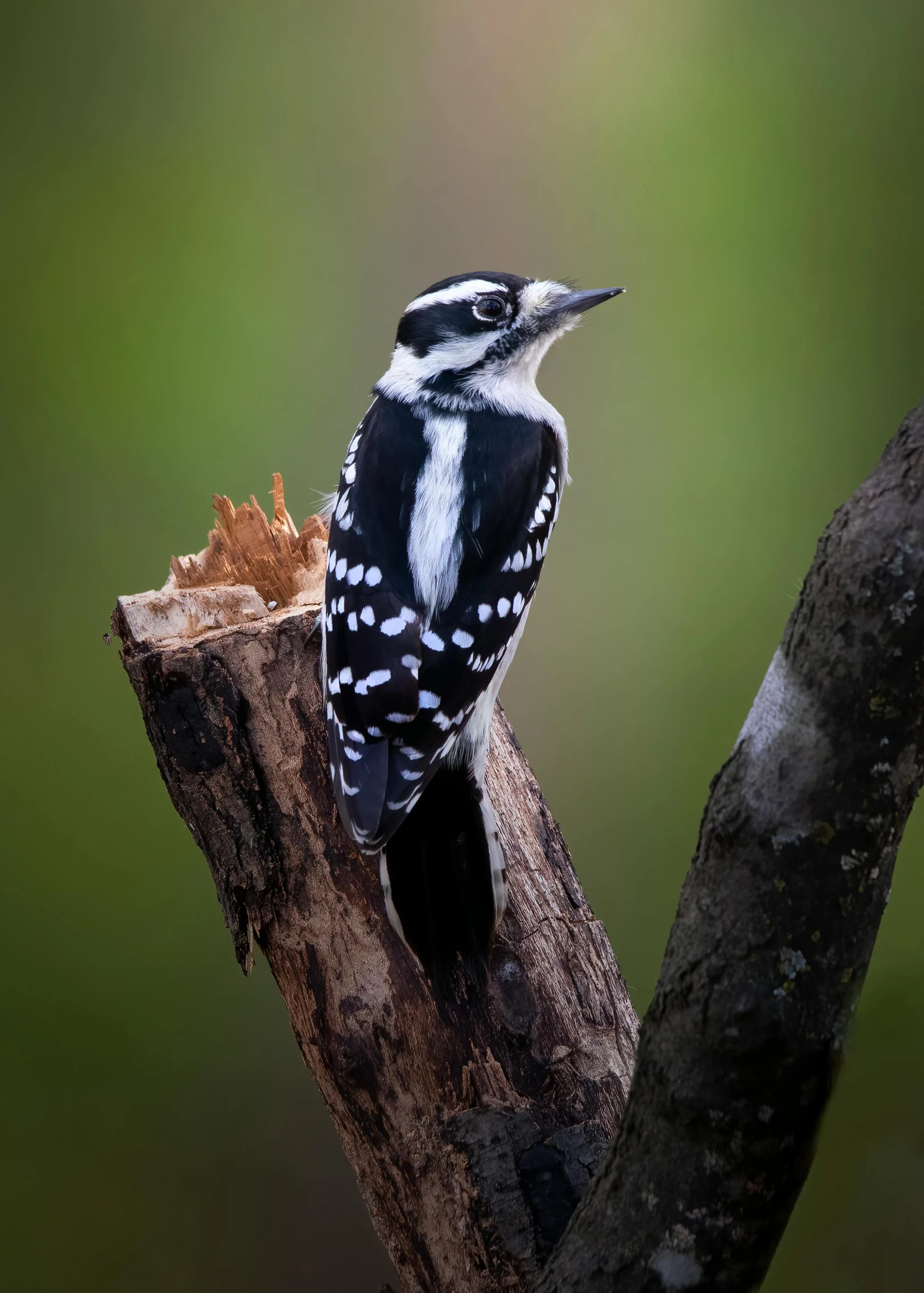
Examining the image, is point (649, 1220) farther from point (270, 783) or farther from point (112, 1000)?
point (112, 1000)

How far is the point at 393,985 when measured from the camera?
1272 millimetres

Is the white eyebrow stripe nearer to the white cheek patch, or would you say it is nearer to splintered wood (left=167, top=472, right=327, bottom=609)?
the white cheek patch

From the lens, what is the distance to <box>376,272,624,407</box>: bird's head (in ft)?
5.46

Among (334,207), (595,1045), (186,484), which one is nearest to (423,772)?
(595,1045)

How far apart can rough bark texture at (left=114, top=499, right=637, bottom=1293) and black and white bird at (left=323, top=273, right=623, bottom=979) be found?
0.24ft

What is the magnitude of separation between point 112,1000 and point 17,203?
1.86 m

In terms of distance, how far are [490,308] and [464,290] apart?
6cm

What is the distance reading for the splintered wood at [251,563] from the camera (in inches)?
66.6

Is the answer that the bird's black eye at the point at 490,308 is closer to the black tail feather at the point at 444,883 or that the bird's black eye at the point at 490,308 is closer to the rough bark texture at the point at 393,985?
the rough bark texture at the point at 393,985

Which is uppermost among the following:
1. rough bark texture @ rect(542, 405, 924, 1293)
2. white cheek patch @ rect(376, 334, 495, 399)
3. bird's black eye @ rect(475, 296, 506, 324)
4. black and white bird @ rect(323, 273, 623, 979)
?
bird's black eye @ rect(475, 296, 506, 324)

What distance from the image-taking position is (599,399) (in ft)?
7.92

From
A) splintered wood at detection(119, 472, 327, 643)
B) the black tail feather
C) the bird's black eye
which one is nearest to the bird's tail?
the black tail feather

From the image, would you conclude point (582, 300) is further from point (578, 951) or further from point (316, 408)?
point (578, 951)

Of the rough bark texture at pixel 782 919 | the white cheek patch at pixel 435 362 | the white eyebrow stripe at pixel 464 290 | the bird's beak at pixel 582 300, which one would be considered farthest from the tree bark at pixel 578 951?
the bird's beak at pixel 582 300
